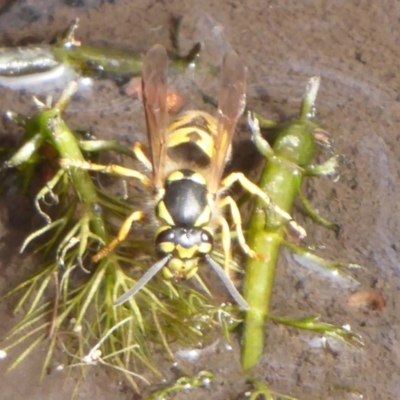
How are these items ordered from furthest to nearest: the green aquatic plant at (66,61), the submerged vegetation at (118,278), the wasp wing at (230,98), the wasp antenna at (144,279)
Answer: the green aquatic plant at (66,61) → the submerged vegetation at (118,278) → the wasp wing at (230,98) → the wasp antenna at (144,279)

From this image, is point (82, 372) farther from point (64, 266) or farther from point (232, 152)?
point (232, 152)

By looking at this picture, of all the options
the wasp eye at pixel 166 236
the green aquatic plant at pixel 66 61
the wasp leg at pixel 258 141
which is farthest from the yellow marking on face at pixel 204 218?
the green aquatic plant at pixel 66 61

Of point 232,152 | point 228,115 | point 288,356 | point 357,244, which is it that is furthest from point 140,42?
point 288,356

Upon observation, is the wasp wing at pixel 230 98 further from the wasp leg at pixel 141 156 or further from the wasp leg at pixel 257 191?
the wasp leg at pixel 141 156

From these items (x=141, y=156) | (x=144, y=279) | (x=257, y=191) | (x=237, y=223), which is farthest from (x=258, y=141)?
(x=144, y=279)

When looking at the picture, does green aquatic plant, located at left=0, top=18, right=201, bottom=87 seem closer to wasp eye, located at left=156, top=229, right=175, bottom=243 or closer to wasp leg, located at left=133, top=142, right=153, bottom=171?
wasp leg, located at left=133, top=142, right=153, bottom=171

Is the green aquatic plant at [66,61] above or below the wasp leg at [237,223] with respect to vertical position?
above

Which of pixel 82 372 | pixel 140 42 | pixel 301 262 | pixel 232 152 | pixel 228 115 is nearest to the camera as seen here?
pixel 228 115
